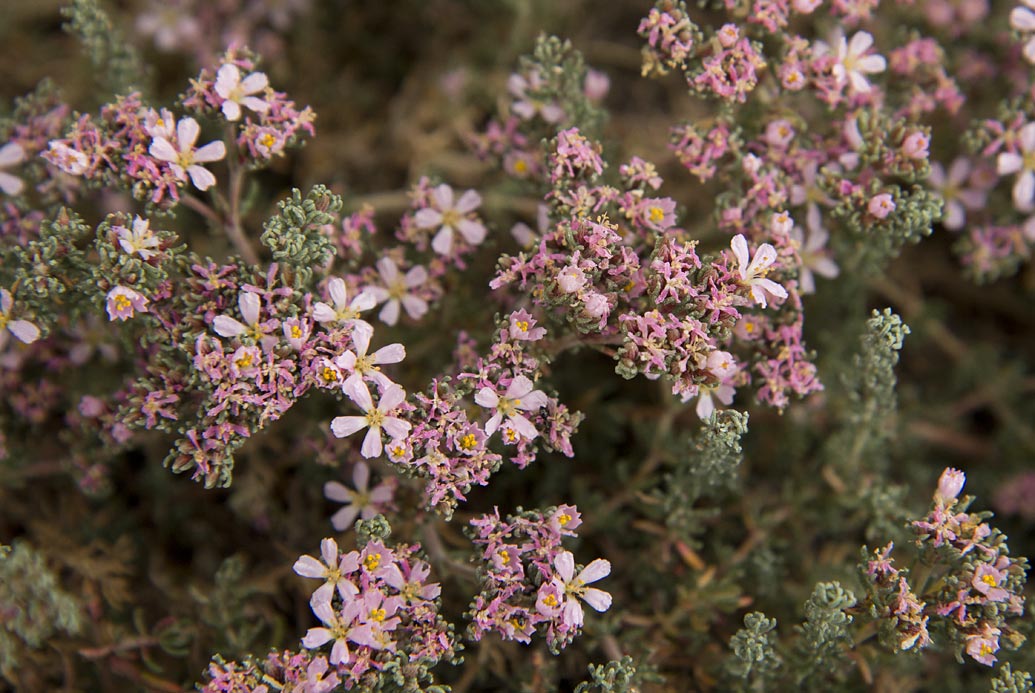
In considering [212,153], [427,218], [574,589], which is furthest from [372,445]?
[212,153]

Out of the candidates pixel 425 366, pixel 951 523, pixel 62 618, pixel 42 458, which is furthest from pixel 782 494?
pixel 42 458

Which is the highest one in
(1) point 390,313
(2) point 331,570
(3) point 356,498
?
(1) point 390,313

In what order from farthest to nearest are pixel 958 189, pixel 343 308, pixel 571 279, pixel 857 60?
pixel 958 189 < pixel 857 60 < pixel 343 308 < pixel 571 279

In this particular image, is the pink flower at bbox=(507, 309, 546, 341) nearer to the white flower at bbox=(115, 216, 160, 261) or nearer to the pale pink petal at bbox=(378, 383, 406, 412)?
the pale pink petal at bbox=(378, 383, 406, 412)

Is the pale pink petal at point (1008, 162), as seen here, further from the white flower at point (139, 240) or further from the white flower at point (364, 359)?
the white flower at point (139, 240)

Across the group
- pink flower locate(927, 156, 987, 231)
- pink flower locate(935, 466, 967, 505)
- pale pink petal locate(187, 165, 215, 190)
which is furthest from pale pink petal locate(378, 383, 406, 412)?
pink flower locate(927, 156, 987, 231)

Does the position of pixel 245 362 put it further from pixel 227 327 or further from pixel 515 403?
pixel 515 403

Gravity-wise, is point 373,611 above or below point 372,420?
below
